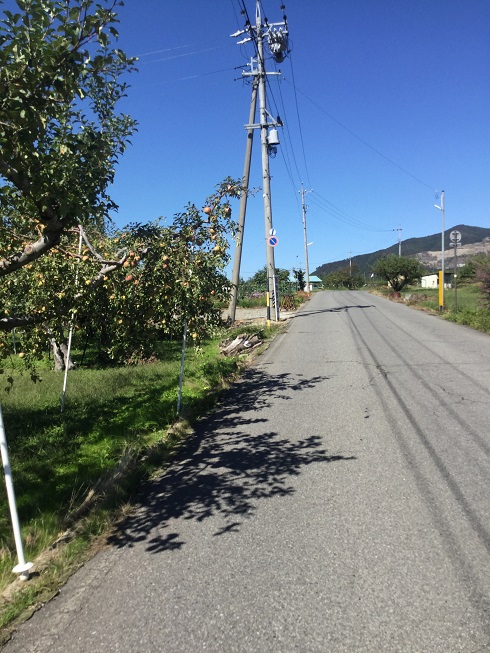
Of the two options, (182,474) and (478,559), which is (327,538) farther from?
(182,474)

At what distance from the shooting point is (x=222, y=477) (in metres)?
4.61

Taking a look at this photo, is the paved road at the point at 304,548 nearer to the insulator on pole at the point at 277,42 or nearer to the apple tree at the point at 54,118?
the apple tree at the point at 54,118

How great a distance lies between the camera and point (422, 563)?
3.01 metres

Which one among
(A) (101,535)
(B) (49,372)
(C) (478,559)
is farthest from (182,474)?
(B) (49,372)

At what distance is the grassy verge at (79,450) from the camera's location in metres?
3.34

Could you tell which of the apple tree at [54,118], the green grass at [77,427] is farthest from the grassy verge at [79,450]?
the apple tree at [54,118]

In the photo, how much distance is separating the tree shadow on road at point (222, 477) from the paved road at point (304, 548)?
0.02 meters

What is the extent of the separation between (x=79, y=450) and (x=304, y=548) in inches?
138

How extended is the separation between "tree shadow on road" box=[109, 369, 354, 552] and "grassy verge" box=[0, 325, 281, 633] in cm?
25

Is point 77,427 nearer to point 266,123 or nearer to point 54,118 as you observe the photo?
point 54,118

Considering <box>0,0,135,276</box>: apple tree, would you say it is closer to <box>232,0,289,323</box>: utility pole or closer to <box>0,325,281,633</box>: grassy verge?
<box>0,325,281,633</box>: grassy verge

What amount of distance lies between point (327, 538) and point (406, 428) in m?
2.85

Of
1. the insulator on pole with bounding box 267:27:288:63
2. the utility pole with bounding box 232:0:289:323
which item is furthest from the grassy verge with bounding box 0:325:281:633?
the insulator on pole with bounding box 267:27:288:63

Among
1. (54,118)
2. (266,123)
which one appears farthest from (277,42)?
(54,118)
